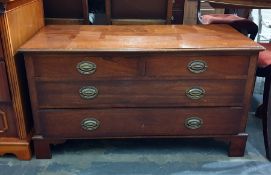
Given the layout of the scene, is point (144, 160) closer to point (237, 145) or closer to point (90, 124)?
point (90, 124)

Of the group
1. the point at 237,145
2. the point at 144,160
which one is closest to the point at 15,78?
the point at 144,160

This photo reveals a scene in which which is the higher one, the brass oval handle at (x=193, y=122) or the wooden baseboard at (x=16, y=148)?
the brass oval handle at (x=193, y=122)

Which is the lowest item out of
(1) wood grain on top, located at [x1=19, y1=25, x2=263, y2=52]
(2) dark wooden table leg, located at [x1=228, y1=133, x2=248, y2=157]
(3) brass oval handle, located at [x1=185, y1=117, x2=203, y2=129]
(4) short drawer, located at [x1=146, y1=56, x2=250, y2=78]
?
(2) dark wooden table leg, located at [x1=228, y1=133, x2=248, y2=157]

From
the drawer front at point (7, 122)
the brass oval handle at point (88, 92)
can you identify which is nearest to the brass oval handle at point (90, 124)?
the brass oval handle at point (88, 92)

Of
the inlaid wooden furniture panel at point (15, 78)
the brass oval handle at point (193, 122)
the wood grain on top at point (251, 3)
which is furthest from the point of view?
the brass oval handle at point (193, 122)

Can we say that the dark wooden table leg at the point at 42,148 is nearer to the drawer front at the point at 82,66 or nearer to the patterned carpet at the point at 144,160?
the patterned carpet at the point at 144,160

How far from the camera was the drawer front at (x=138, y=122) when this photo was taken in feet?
4.90

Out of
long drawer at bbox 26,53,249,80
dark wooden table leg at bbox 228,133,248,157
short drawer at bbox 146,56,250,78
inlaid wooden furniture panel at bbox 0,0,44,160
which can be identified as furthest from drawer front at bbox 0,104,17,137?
dark wooden table leg at bbox 228,133,248,157

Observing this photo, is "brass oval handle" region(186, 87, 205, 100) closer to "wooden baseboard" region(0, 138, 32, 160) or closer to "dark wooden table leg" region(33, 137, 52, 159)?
"dark wooden table leg" region(33, 137, 52, 159)

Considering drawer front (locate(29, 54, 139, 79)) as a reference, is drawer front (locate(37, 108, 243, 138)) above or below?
below

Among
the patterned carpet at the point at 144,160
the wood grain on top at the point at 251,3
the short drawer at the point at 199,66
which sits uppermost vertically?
the wood grain on top at the point at 251,3

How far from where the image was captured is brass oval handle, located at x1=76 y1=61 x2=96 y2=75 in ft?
4.48

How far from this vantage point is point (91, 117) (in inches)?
59.1

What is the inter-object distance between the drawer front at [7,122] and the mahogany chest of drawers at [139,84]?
Result: 0.42 ft
